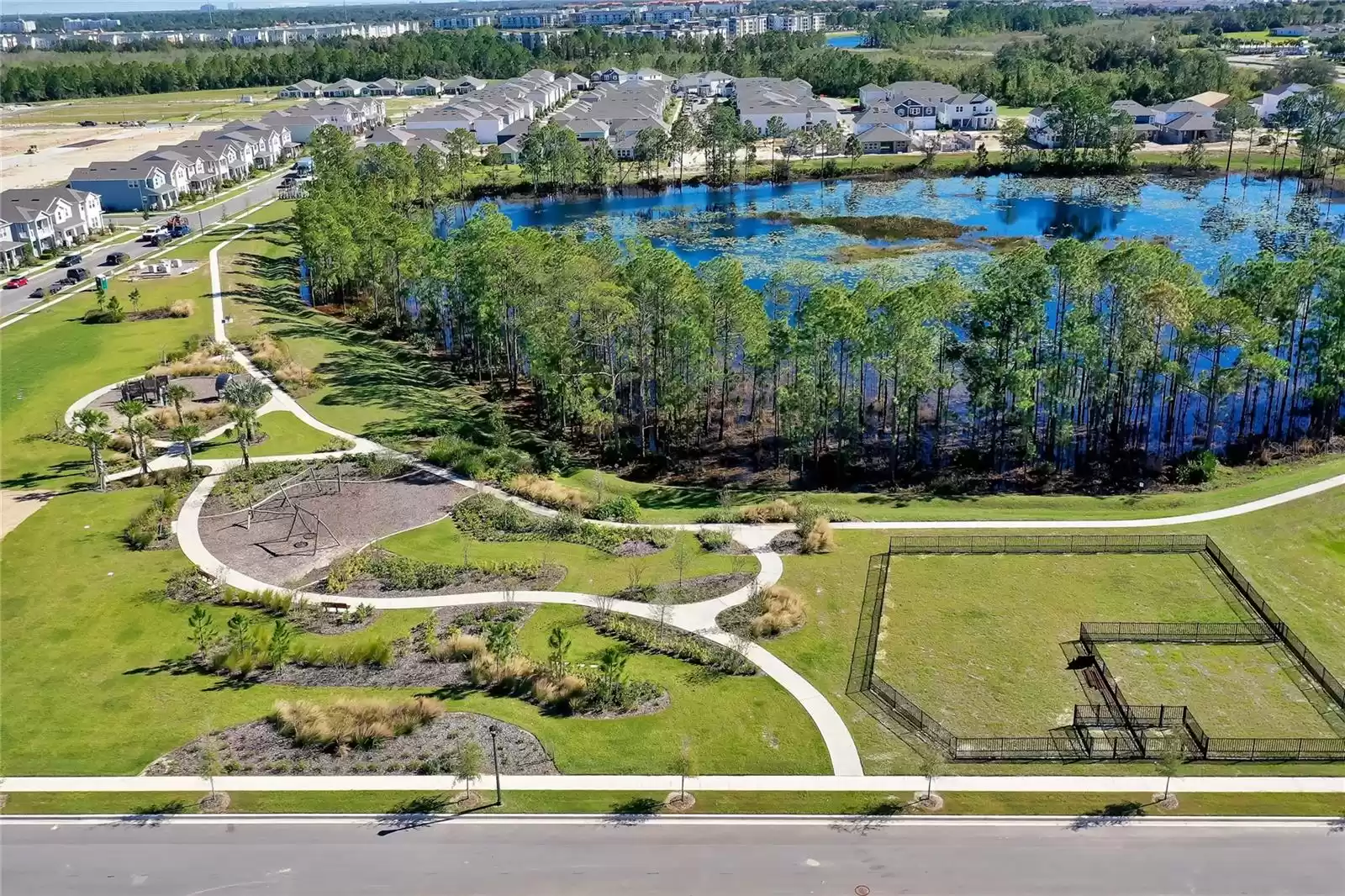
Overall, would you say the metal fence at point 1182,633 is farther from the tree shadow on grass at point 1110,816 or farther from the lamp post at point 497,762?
the lamp post at point 497,762

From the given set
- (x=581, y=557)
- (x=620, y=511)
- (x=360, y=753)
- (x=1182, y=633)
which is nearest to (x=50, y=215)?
(x=620, y=511)

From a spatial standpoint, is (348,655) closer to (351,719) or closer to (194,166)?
(351,719)

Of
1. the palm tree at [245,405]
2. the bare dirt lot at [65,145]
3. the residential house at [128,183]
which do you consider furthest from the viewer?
the bare dirt lot at [65,145]

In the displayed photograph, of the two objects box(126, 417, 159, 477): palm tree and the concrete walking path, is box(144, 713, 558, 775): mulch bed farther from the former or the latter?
box(126, 417, 159, 477): palm tree

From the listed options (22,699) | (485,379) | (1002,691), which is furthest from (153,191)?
(1002,691)

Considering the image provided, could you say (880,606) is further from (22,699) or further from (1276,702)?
(22,699)

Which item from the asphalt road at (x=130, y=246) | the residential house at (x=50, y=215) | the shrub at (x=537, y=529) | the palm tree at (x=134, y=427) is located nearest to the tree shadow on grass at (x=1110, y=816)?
the shrub at (x=537, y=529)
